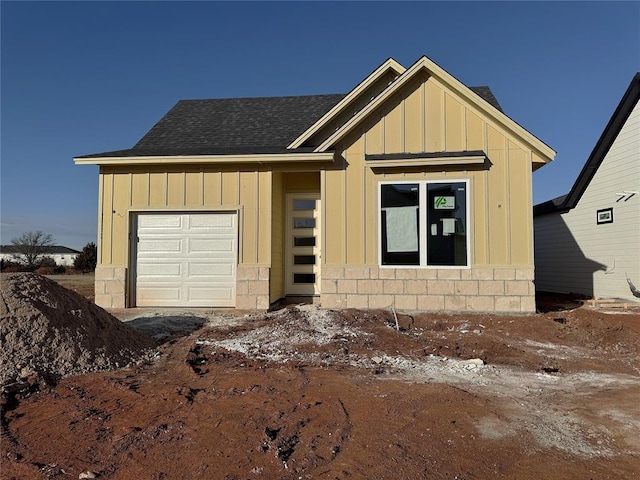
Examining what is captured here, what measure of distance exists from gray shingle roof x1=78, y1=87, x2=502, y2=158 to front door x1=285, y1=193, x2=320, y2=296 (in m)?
1.52

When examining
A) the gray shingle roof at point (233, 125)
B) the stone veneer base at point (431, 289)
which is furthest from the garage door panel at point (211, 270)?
the gray shingle roof at point (233, 125)

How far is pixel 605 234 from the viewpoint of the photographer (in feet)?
38.9

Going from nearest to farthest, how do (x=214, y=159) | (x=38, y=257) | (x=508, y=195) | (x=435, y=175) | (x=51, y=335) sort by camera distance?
(x=51, y=335) → (x=508, y=195) → (x=435, y=175) → (x=214, y=159) → (x=38, y=257)

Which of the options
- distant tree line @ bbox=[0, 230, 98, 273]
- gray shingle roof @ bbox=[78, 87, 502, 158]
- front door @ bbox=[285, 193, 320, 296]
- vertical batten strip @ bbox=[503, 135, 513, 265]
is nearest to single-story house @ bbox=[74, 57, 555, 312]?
vertical batten strip @ bbox=[503, 135, 513, 265]

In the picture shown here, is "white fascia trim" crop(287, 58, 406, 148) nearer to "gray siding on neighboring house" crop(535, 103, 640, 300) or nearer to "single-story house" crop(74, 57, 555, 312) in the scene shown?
"single-story house" crop(74, 57, 555, 312)

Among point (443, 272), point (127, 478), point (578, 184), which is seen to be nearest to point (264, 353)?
point (127, 478)

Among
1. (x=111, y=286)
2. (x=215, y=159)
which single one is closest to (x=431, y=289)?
(x=215, y=159)

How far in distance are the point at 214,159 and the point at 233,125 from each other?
2.77 m

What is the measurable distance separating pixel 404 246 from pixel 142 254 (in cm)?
588

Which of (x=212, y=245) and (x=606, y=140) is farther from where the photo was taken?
(x=606, y=140)

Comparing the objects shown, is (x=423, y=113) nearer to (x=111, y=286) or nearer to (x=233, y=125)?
(x=233, y=125)

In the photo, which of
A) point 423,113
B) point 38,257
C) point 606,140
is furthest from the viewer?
point 38,257

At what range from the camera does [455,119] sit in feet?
28.5

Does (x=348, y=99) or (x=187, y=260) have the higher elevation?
(x=348, y=99)
